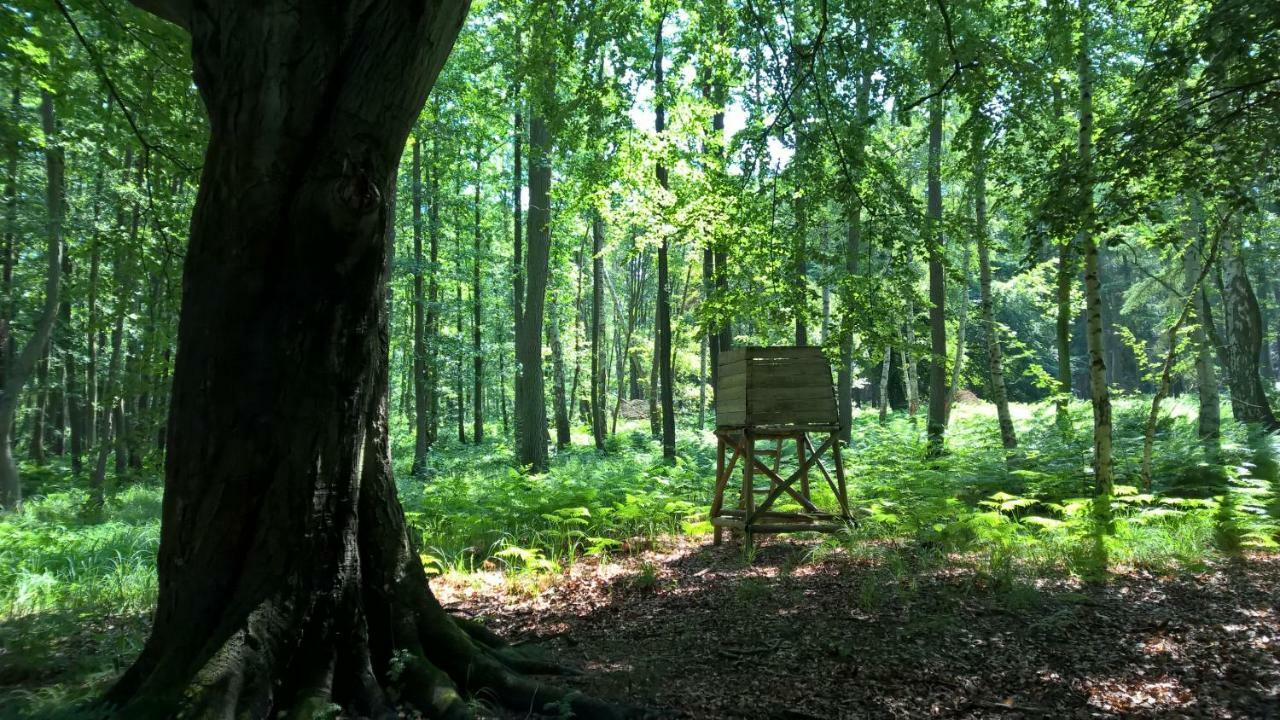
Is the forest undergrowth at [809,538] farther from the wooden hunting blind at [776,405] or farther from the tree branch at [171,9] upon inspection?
the tree branch at [171,9]

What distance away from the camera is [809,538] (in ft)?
24.6

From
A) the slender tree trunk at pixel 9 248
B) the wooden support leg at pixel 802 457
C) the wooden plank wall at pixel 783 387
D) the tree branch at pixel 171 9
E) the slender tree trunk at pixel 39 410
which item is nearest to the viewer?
the tree branch at pixel 171 9

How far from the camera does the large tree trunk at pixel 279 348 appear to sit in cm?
274

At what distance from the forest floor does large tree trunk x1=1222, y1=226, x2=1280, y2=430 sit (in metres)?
8.05

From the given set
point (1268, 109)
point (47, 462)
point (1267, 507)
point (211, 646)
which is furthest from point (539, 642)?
point (47, 462)

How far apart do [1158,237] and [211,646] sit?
7990 mm

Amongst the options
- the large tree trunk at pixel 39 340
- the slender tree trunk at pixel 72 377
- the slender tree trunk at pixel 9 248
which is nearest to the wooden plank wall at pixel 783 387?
the large tree trunk at pixel 39 340

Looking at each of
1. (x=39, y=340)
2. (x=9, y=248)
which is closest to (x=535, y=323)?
(x=39, y=340)

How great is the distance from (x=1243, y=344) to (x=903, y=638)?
12352 millimetres

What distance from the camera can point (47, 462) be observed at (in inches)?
911

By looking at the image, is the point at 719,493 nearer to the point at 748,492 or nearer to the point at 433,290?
the point at 748,492

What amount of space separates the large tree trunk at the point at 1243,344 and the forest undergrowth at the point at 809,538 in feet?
4.72

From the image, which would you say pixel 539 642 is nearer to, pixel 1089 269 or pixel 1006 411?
pixel 1089 269

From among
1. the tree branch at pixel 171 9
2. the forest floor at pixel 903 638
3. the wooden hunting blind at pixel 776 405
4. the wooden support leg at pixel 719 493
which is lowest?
the forest floor at pixel 903 638
